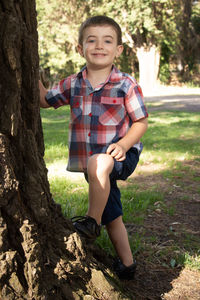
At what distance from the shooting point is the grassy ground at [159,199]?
266 cm

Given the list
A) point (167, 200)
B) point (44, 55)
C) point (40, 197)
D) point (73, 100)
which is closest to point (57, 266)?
point (40, 197)

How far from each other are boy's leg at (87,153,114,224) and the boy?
0.17 m

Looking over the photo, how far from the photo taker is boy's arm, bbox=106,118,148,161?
82.4 inches

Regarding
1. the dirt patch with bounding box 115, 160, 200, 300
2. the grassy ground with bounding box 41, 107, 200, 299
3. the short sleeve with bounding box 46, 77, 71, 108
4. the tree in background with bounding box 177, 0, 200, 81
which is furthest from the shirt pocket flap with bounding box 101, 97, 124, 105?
the tree in background with bounding box 177, 0, 200, 81

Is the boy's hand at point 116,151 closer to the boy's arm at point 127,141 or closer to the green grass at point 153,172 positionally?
the boy's arm at point 127,141

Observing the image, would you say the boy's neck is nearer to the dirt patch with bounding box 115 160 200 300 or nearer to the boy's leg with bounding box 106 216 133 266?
the boy's leg with bounding box 106 216 133 266

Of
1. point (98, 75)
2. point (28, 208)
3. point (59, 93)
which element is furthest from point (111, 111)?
point (28, 208)

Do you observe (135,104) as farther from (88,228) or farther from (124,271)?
(124,271)

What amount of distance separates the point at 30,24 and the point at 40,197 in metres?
0.84

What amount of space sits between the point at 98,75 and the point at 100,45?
7.7 inches

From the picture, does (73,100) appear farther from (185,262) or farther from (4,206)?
(185,262)

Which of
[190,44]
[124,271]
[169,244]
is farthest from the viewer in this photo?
[190,44]

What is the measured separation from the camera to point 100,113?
91.7 inches

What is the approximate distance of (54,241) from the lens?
5.95ft
